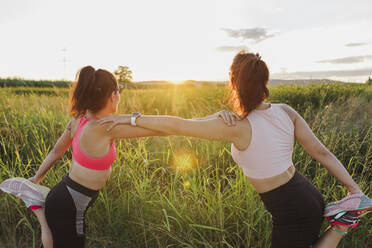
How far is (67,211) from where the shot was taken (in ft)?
6.19

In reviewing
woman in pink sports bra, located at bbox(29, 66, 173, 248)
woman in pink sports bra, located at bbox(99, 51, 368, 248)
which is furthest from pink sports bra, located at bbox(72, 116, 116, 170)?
woman in pink sports bra, located at bbox(99, 51, 368, 248)

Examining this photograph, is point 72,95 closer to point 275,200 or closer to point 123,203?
point 123,203

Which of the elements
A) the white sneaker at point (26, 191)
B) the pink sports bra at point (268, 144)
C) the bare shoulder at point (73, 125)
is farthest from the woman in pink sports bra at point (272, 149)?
the white sneaker at point (26, 191)

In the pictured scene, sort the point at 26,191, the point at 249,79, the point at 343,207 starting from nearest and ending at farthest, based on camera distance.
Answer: the point at 249,79, the point at 343,207, the point at 26,191

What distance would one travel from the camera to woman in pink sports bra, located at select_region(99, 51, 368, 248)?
1.60m

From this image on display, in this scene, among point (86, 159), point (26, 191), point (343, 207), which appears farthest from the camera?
point (26, 191)

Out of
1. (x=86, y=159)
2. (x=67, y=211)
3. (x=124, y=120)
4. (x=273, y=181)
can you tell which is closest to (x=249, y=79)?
(x=273, y=181)

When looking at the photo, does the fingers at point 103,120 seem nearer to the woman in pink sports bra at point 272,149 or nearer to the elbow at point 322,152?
the woman in pink sports bra at point 272,149

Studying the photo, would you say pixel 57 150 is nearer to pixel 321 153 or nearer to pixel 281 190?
pixel 281 190

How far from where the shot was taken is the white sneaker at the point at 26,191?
194cm

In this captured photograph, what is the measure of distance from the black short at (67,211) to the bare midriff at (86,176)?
3 cm

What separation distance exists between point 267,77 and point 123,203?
192cm

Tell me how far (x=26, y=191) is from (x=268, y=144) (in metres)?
1.73

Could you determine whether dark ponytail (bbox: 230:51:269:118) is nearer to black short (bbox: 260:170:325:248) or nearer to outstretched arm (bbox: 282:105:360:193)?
outstretched arm (bbox: 282:105:360:193)
